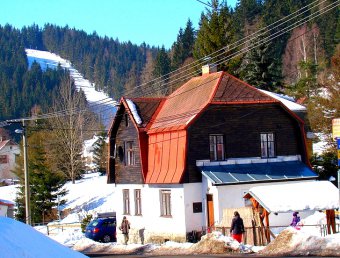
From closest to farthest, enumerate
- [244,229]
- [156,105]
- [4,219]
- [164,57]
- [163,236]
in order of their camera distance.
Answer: [4,219], [244,229], [163,236], [156,105], [164,57]

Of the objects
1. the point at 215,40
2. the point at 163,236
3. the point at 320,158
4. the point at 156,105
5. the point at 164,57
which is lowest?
the point at 163,236

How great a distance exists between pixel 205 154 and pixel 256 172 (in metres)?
2.78

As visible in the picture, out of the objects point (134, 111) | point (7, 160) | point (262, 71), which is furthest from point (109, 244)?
point (7, 160)

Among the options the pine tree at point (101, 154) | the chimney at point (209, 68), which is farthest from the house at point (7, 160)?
the chimney at point (209, 68)

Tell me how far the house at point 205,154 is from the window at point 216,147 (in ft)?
0.17

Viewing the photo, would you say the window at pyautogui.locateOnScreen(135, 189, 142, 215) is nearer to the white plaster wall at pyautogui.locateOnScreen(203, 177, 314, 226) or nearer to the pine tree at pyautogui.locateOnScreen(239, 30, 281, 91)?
the white plaster wall at pyautogui.locateOnScreen(203, 177, 314, 226)

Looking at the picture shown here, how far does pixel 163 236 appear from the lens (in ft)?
119

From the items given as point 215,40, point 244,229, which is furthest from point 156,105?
point 215,40

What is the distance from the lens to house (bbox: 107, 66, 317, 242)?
34.4m

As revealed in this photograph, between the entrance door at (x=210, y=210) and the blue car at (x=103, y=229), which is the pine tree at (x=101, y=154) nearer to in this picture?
the blue car at (x=103, y=229)

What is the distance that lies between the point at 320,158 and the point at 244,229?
1968 centimetres

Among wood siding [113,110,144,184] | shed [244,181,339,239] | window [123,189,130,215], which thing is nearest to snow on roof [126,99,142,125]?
wood siding [113,110,144,184]

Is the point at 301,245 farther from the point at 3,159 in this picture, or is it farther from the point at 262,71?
the point at 3,159

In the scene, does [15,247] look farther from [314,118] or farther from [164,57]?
[164,57]
